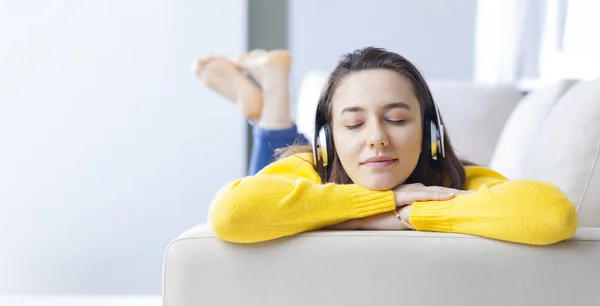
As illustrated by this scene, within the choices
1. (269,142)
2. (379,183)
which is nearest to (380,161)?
(379,183)

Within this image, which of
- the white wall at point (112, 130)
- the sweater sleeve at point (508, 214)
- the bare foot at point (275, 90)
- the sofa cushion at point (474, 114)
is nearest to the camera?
the sweater sleeve at point (508, 214)

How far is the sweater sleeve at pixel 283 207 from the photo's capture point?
1239mm

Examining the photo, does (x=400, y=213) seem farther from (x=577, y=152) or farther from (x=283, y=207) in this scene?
(x=577, y=152)

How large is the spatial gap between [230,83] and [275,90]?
0.52 ft

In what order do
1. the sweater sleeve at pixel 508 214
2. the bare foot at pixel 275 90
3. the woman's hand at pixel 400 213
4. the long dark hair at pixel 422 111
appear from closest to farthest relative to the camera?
the sweater sleeve at pixel 508 214, the woman's hand at pixel 400 213, the long dark hair at pixel 422 111, the bare foot at pixel 275 90

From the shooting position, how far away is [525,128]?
2.04 m

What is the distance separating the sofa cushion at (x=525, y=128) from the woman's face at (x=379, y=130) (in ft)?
2.07

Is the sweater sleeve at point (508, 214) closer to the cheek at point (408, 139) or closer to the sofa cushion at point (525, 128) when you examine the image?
the cheek at point (408, 139)

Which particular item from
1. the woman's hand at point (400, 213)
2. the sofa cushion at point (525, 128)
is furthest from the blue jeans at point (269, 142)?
the woman's hand at point (400, 213)

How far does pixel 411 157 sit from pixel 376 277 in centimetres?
24

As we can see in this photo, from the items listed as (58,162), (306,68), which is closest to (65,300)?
(58,162)

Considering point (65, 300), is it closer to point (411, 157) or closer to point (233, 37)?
point (233, 37)

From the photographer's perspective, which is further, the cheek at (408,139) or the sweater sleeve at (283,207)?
the cheek at (408,139)

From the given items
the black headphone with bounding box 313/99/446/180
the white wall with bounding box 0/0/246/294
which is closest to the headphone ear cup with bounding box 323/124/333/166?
the black headphone with bounding box 313/99/446/180
